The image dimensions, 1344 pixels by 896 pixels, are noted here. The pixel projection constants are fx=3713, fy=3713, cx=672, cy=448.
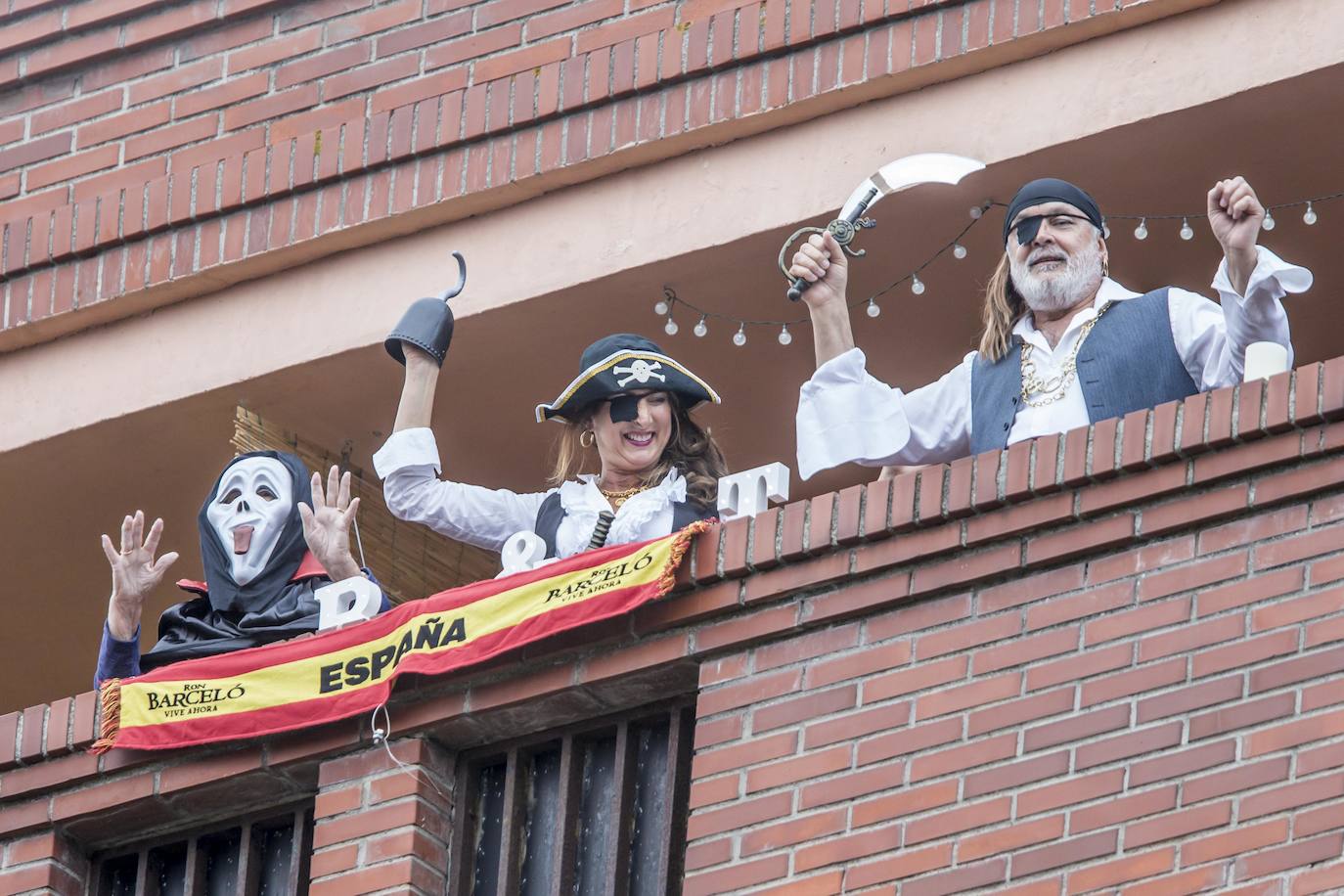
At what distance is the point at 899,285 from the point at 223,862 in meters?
2.89

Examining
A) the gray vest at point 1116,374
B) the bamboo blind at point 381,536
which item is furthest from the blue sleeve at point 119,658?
the gray vest at point 1116,374

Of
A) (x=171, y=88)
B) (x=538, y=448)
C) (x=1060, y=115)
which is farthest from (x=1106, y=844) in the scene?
(x=171, y=88)

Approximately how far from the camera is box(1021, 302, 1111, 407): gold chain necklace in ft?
31.1

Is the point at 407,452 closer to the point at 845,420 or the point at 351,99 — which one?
the point at 845,420

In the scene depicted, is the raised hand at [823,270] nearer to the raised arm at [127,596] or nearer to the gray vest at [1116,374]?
the gray vest at [1116,374]

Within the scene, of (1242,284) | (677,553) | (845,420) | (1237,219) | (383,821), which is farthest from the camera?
(383,821)

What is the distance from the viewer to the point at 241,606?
10.8 meters

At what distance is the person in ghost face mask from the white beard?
77.5 inches

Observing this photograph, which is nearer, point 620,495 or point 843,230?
point 843,230

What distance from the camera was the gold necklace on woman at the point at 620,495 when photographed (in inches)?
400

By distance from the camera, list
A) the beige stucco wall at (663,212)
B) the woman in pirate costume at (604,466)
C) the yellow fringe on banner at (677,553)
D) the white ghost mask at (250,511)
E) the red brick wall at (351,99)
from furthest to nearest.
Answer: the red brick wall at (351,99) < the white ghost mask at (250,511) < the beige stucco wall at (663,212) < the woman in pirate costume at (604,466) < the yellow fringe on banner at (677,553)

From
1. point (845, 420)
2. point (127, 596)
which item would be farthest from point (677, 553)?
point (127, 596)

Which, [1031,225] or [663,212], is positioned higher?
[663,212]

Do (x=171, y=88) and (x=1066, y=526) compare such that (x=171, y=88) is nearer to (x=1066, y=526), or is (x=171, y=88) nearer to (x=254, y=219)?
(x=254, y=219)
